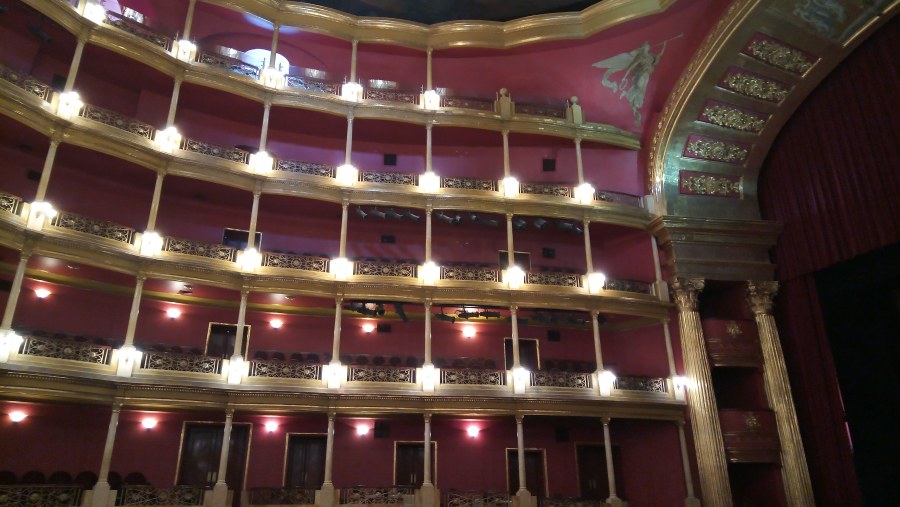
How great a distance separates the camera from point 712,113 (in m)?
20.5

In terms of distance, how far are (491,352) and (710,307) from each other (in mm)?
7868

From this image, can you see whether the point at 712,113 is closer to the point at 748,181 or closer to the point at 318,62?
the point at 748,181

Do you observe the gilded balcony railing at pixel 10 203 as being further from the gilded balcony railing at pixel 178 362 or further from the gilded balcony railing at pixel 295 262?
the gilded balcony railing at pixel 295 262

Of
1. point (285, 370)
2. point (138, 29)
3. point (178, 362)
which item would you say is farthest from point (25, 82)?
point (285, 370)

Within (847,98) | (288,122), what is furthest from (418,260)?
(847,98)

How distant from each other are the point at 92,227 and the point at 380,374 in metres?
8.24

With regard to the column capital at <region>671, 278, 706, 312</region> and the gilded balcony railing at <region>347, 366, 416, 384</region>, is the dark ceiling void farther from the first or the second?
the gilded balcony railing at <region>347, 366, 416, 384</region>

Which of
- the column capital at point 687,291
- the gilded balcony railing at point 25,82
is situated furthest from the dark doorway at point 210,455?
the column capital at point 687,291

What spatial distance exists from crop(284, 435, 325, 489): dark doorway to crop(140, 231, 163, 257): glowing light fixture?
6.33 metres

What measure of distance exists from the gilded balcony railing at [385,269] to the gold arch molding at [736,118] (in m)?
8.40

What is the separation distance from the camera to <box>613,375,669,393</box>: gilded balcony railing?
18.4m

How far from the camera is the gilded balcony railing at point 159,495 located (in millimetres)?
13812

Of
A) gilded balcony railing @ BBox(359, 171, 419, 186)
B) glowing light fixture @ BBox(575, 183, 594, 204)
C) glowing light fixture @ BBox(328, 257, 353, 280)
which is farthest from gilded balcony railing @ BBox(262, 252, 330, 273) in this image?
glowing light fixture @ BBox(575, 183, 594, 204)

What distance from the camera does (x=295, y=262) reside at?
17766 mm
